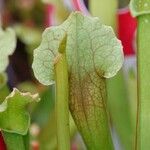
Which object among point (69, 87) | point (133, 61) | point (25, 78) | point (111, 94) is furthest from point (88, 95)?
point (25, 78)

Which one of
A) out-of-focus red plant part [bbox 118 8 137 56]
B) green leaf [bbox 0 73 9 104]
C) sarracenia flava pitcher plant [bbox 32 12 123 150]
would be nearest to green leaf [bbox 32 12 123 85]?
sarracenia flava pitcher plant [bbox 32 12 123 150]

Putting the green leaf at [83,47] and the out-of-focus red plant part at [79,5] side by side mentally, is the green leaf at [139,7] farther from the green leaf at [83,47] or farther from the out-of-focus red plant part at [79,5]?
the out-of-focus red plant part at [79,5]

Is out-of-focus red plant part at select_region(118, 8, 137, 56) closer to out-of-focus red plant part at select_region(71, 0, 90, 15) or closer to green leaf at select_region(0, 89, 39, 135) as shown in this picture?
out-of-focus red plant part at select_region(71, 0, 90, 15)

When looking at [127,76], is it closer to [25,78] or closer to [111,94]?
[111,94]

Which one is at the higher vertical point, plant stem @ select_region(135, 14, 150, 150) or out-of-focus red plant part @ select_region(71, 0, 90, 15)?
out-of-focus red plant part @ select_region(71, 0, 90, 15)

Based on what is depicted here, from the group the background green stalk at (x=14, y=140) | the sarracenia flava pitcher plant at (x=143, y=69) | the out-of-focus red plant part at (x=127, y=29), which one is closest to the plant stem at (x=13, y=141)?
the background green stalk at (x=14, y=140)

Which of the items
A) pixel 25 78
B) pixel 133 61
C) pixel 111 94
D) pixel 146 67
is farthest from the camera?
pixel 25 78

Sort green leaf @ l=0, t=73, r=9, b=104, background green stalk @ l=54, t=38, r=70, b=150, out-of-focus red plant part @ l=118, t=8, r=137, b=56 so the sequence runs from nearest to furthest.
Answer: background green stalk @ l=54, t=38, r=70, b=150 → green leaf @ l=0, t=73, r=9, b=104 → out-of-focus red plant part @ l=118, t=8, r=137, b=56

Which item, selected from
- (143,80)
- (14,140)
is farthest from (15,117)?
(143,80)
